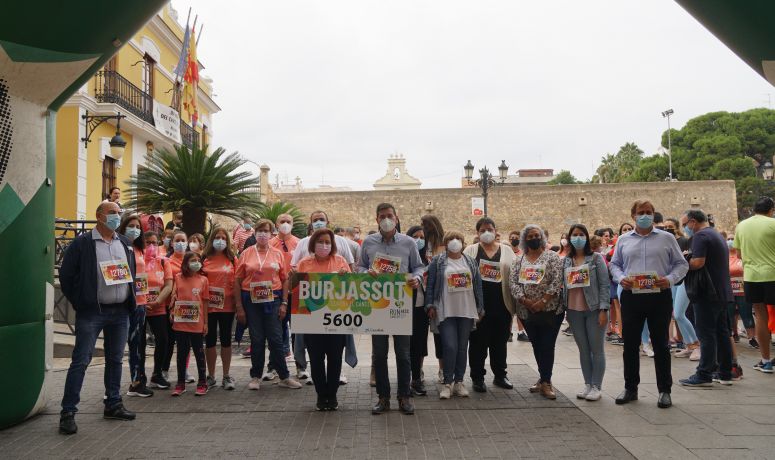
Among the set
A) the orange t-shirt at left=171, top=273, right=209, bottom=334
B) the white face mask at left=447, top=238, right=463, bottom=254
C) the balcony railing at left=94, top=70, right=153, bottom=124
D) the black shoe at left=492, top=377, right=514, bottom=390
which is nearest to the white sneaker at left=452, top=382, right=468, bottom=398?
the black shoe at left=492, top=377, right=514, bottom=390

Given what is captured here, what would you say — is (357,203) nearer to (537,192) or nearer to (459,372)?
(537,192)

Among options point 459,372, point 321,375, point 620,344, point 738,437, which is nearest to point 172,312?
point 321,375

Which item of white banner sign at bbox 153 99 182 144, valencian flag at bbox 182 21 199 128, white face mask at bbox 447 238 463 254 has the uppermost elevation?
valencian flag at bbox 182 21 199 128

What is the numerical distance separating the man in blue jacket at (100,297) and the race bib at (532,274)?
391 centimetres

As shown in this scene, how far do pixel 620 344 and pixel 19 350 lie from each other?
27.6ft

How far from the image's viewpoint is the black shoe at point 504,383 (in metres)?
6.72

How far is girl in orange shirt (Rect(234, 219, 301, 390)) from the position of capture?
22.0 feet

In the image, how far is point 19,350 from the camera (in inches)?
206

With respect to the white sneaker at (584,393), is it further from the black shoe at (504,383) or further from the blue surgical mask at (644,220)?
the blue surgical mask at (644,220)

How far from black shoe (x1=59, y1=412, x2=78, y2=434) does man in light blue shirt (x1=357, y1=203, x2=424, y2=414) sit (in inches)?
101

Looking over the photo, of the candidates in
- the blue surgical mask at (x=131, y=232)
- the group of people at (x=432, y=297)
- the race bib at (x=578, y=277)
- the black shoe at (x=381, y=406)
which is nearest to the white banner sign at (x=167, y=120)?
the group of people at (x=432, y=297)

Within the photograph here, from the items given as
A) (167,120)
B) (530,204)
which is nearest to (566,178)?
(530,204)

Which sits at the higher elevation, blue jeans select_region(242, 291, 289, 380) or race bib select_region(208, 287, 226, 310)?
race bib select_region(208, 287, 226, 310)

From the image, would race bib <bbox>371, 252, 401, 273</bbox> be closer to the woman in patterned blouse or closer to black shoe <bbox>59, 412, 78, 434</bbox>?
the woman in patterned blouse
